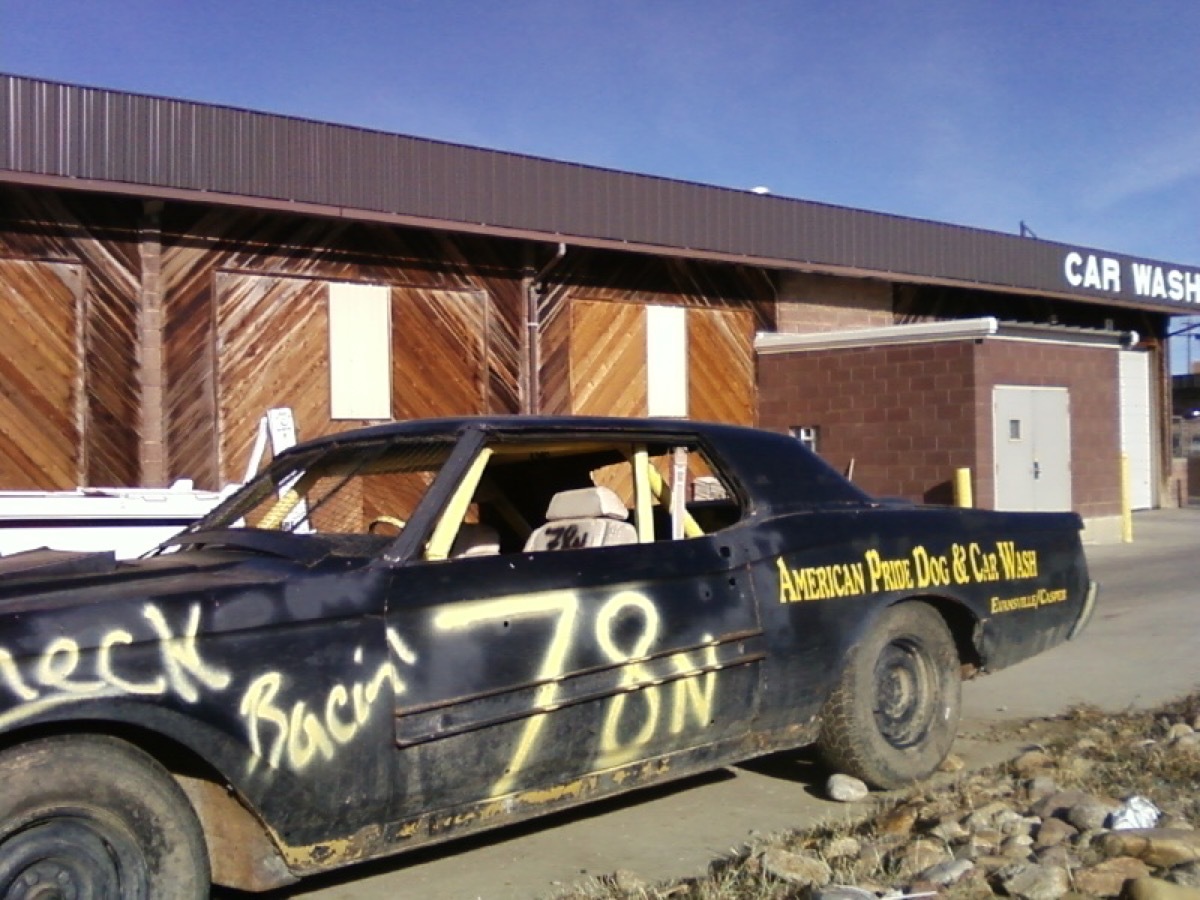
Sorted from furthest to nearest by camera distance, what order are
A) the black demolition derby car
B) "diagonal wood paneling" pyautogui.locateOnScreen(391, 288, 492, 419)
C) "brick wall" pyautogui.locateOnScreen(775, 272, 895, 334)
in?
"brick wall" pyautogui.locateOnScreen(775, 272, 895, 334)
"diagonal wood paneling" pyautogui.locateOnScreen(391, 288, 492, 419)
the black demolition derby car

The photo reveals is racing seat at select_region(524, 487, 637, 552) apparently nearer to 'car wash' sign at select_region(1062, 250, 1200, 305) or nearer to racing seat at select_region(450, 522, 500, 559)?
racing seat at select_region(450, 522, 500, 559)

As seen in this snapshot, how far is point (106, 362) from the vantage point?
503 inches

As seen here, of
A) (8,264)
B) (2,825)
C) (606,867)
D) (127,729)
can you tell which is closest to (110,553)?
(127,729)

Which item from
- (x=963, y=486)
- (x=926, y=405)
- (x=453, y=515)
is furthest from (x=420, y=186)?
(x=453, y=515)

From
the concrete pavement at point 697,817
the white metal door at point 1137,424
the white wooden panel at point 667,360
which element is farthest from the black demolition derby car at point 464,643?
the white metal door at point 1137,424

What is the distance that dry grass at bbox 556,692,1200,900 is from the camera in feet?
14.3

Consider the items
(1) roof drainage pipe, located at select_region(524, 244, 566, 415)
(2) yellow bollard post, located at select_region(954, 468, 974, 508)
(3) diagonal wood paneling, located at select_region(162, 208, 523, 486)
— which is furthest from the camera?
(2) yellow bollard post, located at select_region(954, 468, 974, 508)

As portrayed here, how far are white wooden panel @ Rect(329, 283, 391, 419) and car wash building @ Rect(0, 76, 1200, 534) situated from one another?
2 cm

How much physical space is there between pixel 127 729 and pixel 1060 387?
17.0m

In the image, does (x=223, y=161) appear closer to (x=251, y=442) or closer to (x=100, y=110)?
(x=100, y=110)

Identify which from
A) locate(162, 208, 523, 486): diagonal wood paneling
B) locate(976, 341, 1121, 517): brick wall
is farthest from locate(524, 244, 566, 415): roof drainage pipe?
locate(976, 341, 1121, 517): brick wall

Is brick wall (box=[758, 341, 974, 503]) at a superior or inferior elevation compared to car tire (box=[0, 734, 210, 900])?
superior

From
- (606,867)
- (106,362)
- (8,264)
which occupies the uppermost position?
(8,264)

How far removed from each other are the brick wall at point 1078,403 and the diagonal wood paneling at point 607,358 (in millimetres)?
4292
